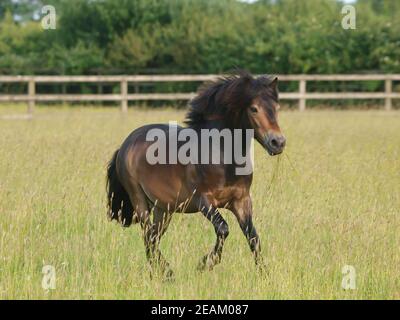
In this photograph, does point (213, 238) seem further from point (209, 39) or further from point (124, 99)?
point (209, 39)

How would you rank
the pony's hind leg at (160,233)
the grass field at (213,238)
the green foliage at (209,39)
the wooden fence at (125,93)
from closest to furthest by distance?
the grass field at (213,238)
the pony's hind leg at (160,233)
the wooden fence at (125,93)
the green foliage at (209,39)

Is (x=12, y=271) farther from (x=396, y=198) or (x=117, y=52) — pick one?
(x=117, y=52)

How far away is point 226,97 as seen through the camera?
213 inches

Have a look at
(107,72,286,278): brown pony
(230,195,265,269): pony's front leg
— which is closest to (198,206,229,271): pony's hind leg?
(107,72,286,278): brown pony

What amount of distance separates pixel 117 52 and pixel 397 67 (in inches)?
383

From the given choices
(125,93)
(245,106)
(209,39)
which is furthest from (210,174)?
(209,39)

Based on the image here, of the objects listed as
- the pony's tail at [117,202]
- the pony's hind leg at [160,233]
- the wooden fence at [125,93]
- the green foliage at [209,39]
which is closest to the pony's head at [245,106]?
the pony's hind leg at [160,233]

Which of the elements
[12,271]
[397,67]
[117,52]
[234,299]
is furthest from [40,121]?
[234,299]

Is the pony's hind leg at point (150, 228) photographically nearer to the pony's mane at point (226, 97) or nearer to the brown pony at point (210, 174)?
the brown pony at point (210, 174)

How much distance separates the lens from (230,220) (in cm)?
676

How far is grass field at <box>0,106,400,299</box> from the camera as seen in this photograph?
15.7ft

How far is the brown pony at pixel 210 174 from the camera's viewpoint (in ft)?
16.8

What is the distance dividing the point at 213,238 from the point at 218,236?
1.12 metres
